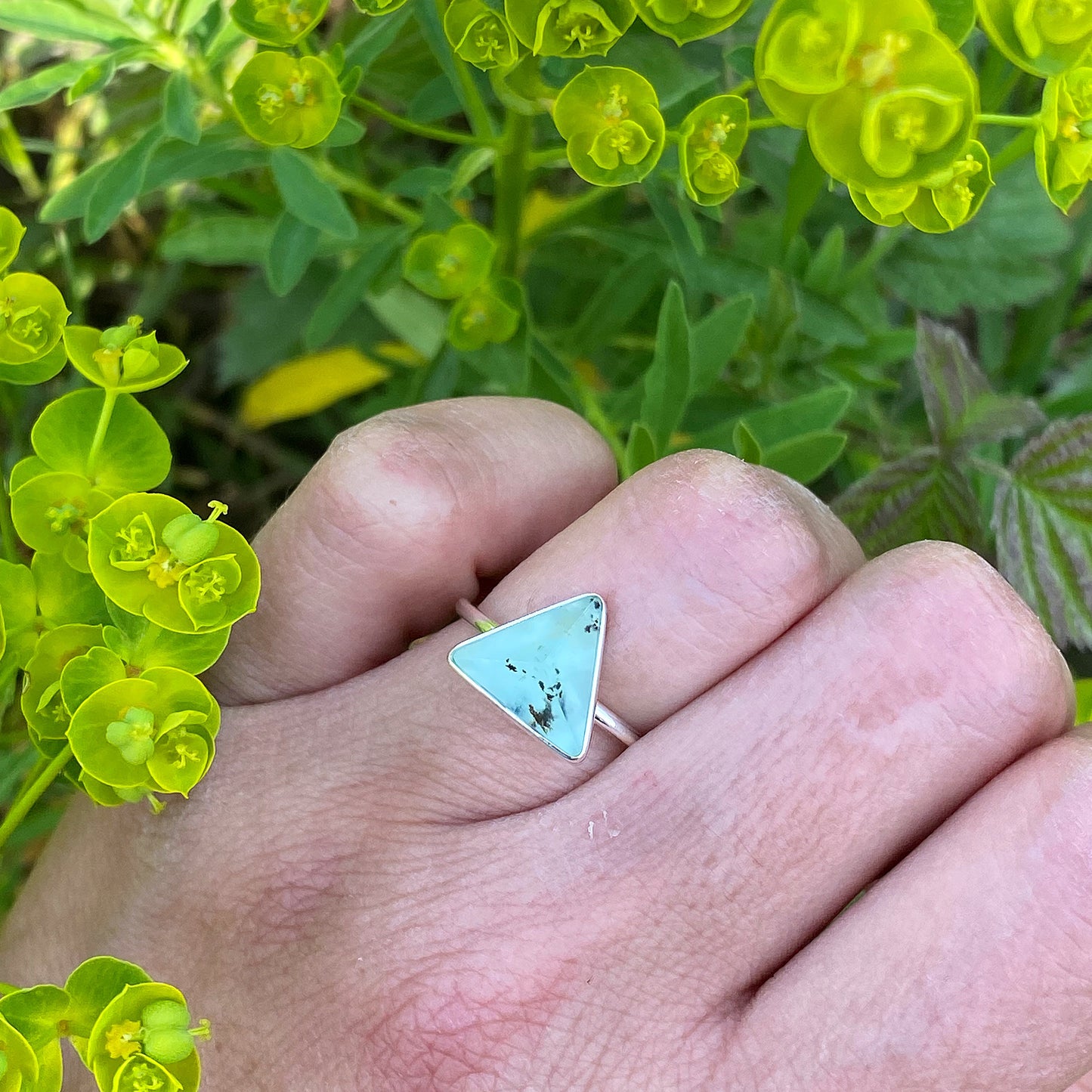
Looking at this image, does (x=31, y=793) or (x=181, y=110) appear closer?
(x=31, y=793)

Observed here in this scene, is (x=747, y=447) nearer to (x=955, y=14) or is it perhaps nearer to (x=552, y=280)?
(x=955, y=14)

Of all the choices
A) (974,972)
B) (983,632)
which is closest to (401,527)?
(983,632)

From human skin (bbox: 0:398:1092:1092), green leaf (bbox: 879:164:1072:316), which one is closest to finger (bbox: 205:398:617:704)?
human skin (bbox: 0:398:1092:1092)

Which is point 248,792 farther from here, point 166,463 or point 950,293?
point 950,293

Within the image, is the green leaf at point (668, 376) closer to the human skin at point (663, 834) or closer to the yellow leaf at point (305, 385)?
the human skin at point (663, 834)

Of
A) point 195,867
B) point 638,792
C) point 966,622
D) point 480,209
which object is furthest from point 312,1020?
point 480,209
